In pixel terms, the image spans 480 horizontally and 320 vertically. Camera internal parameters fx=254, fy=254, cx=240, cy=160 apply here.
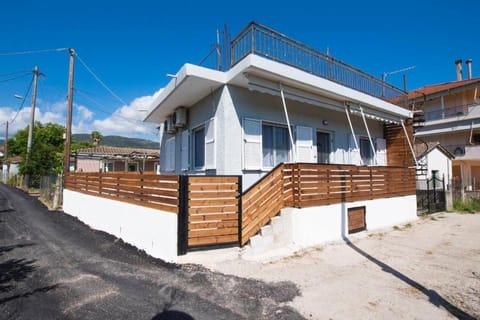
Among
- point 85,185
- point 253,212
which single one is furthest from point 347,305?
point 85,185

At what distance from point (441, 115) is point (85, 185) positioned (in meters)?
27.8

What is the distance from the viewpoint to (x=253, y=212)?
514 centimetres

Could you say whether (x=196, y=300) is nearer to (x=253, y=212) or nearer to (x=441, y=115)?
(x=253, y=212)

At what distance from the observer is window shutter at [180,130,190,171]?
8.57 m

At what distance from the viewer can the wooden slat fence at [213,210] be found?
Answer: 15.4 ft

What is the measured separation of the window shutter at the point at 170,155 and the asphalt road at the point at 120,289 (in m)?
4.73

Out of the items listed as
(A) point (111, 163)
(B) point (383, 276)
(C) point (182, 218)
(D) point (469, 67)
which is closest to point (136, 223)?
(C) point (182, 218)

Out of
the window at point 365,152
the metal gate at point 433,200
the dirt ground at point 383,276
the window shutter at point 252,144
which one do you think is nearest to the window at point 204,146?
the window shutter at point 252,144

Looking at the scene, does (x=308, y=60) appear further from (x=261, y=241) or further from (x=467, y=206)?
(x=467, y=206)

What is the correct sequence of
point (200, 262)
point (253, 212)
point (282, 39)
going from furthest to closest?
point (282, 39)
point (253, 212)
point (200, 262)

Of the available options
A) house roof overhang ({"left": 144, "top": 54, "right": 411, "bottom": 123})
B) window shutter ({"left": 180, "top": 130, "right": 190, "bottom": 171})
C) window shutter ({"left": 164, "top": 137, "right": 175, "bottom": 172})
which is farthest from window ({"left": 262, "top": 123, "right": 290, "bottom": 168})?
window shutter ({"left": 164, "top": 137, "right": 175, "bottom": 172})

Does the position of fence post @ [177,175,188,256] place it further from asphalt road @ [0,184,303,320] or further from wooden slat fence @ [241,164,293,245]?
wooden slat fence @ [241,164,293,245]

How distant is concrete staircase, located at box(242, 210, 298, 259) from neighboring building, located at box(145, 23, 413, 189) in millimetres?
1624

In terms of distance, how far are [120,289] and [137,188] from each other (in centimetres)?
270
